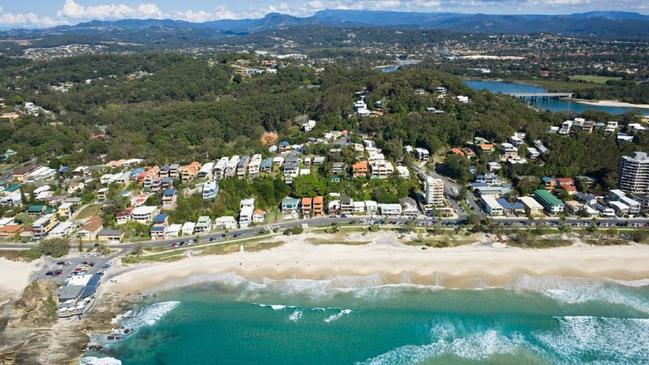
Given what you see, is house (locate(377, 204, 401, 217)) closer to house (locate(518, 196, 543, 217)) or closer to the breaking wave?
house (locate(518, 196, 543, 217))

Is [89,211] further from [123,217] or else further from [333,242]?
[333,242]

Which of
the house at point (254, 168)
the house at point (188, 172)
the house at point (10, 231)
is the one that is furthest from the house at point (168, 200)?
the house at point (10, 231)

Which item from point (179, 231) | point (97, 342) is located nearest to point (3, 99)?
point (179, 231)

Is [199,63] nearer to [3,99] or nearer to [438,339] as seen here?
[3,99]

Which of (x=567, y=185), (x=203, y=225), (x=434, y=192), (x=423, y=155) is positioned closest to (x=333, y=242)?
(x=203, y=225)

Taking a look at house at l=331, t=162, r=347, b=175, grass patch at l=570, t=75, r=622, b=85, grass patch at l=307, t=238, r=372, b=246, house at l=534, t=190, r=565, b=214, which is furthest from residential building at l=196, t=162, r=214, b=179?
grass patch at l=570, t=75, r=622, b=85

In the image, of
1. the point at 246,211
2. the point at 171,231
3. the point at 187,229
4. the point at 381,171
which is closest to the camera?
the point at 171,231

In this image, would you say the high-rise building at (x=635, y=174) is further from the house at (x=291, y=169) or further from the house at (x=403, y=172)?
the house at (x=291, y=169)
